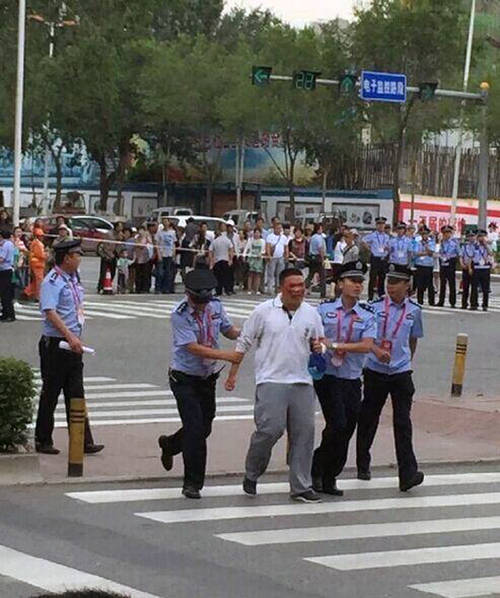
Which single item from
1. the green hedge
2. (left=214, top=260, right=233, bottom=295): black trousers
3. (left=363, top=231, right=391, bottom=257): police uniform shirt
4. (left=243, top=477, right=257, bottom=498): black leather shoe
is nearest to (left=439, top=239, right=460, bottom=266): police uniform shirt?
(left=363, top=231, right=391, bottom=257): police uniform shirt

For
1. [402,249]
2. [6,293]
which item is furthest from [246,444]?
[402,249]

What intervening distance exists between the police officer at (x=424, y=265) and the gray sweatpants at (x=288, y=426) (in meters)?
21.7

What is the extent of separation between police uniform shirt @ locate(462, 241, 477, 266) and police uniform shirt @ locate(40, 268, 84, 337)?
68.1 feet

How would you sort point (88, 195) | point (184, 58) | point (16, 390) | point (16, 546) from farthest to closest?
point (88, 195)
point (184, 58)
point (16, 390)
point (16, 546)

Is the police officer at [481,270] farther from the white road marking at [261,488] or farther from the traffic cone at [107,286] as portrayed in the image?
the white road marking at [261,488]

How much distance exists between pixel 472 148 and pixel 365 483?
62.8 m

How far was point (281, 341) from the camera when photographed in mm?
11445

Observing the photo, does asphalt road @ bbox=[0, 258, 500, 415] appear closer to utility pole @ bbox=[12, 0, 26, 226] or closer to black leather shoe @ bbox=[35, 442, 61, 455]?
black leather shoe @ bbox=[35, 442, 61, 455]

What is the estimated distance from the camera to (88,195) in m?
82.0

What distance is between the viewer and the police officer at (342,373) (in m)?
12.1

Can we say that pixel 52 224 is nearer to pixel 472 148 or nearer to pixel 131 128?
pixel 131 128

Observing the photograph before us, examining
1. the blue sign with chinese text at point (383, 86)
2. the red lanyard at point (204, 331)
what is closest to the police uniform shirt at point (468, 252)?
the blue sign with chinese text at point (383, 86)

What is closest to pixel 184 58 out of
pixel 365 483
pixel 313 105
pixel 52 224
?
pixel 313 105

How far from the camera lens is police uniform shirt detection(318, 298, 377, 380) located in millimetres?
12078
